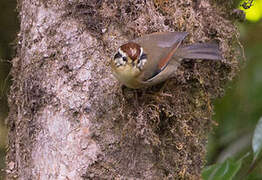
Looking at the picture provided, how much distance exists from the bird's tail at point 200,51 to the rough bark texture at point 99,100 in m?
0.14

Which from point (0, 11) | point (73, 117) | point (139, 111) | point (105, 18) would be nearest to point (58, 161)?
point (73, 117)

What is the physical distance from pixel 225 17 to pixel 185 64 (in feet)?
2.41

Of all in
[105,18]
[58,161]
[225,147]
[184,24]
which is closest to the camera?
[58,161]

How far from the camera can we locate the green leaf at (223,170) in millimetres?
3430

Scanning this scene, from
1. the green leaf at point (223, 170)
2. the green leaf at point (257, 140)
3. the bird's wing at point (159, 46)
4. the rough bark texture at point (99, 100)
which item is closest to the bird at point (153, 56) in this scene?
the bird's wing at point (159, 46)

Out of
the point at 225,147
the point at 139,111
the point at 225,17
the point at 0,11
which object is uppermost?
the point at 225,17

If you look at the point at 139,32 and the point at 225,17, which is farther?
the point at 225,17

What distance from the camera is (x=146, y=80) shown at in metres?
3.17

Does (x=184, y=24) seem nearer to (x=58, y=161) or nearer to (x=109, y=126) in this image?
(x=109, y=126)

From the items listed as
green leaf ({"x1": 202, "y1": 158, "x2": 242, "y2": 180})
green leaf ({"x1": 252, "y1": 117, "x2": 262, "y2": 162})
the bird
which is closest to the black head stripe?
the bird

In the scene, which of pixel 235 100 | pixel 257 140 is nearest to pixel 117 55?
pixel 257 140

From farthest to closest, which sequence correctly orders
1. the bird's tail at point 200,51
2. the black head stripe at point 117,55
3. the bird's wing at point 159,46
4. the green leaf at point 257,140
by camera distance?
the green leaf at point 257,140, the bird's tail at point 200,51, the bird's wing at point 159,46, the black head stripe at point 117,55

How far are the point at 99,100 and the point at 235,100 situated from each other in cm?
212

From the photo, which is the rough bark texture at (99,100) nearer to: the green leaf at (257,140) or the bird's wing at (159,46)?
the bird's wing at (159,46)
